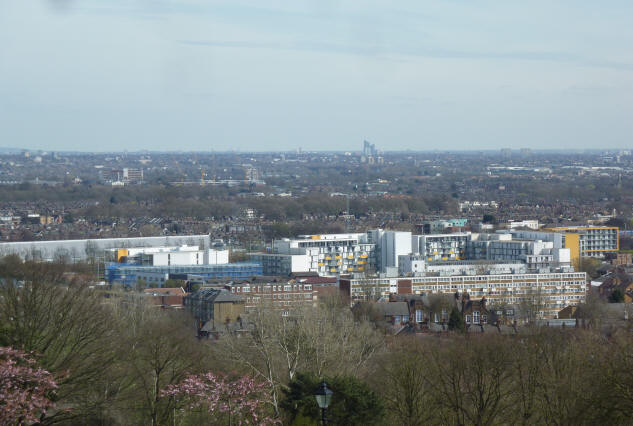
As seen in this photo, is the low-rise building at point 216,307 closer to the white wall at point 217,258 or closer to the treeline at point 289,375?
the treeline at point 289,375

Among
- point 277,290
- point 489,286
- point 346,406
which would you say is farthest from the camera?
point 489,286

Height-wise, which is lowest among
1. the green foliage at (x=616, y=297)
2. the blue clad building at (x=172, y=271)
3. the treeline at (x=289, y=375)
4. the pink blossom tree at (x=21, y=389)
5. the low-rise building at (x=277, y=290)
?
the green foliage at (x=616, y=297)

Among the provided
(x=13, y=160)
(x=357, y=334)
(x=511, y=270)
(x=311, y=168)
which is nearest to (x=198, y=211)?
(x=511, y=270)

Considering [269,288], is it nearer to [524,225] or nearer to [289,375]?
[289,375]

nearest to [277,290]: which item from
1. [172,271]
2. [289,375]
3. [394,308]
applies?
[394,308]

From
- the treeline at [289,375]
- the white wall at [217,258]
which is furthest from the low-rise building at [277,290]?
the treeline at [289,375]

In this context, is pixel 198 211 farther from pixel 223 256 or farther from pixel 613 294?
pixel 613 294

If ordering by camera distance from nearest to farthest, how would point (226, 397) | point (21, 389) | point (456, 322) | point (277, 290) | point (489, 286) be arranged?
1. point (21, 389)
2. point (226, 397)
3. point (456, 322)
4. point (277, 290)
5. point (489, 286)

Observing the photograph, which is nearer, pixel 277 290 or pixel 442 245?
pixel 277 290
